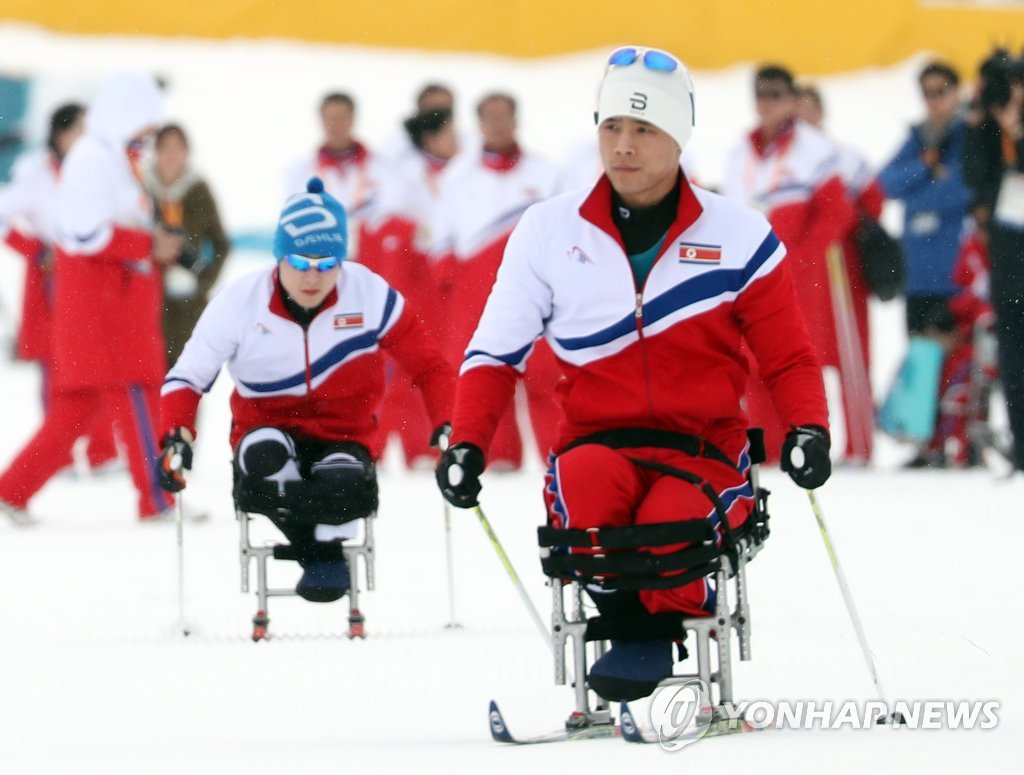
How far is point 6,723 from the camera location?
12.7ft

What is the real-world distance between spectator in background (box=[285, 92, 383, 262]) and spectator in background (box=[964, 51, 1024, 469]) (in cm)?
343

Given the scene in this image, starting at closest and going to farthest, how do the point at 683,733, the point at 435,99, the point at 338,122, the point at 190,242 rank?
the point at 683,733
the point at 190,242
the point at 338,122
the point at 435,99

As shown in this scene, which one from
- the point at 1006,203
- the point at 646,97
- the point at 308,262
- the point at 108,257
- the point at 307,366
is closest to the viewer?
the point at 646,97

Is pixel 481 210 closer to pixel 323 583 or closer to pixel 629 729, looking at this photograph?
pixel 323 583

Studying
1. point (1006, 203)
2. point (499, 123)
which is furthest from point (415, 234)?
point (1006, 203)

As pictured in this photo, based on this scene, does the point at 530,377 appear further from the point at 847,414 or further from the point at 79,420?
the point at 79,420

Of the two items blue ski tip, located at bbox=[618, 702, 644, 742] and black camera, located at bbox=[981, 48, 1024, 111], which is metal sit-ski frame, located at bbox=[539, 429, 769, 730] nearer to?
blue ski tip, located at bbox=[618, 702, 644, 742]


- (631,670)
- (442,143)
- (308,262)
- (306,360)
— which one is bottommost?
(631,670)

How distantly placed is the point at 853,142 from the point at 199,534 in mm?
10658

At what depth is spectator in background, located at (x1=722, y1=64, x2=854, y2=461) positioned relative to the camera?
364 inches

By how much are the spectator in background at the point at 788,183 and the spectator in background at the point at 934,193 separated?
483 millimetres

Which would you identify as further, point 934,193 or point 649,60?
point 934,193

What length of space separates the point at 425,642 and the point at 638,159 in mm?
1660

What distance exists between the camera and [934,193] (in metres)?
9.70
